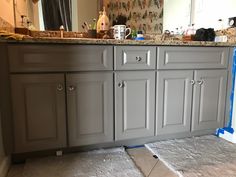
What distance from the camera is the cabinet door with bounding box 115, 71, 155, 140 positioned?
1.54m

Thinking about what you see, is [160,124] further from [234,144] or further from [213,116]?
[234,144]

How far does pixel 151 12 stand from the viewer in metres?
2.12

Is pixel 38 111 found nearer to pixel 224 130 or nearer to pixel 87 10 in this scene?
pixel 87 10

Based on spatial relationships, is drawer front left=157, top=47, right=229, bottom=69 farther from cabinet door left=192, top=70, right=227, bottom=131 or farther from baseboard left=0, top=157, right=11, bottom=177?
baseboard left=0, top=157, right=11, bottom=177

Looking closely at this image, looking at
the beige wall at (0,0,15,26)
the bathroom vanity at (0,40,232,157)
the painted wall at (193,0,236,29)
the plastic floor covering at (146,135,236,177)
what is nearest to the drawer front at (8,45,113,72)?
the bathroom vanity at (0,40,232,157)

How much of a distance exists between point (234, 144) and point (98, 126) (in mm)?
1168

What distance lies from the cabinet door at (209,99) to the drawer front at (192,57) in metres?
0.07

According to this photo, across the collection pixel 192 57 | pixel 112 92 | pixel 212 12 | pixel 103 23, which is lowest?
pixel 112 92

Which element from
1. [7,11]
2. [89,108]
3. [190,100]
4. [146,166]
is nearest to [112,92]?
[89,108]

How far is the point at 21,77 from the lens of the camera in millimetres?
1317

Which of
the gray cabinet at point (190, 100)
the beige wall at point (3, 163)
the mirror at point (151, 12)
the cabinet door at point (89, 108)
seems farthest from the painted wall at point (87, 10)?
the beige wall at point (3, 163)

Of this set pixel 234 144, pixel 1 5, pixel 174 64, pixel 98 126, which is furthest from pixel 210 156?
pixel 1 5

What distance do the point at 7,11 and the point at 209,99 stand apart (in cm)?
170

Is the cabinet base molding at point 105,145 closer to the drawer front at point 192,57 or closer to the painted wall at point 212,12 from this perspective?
the drawer front at point 192,57
